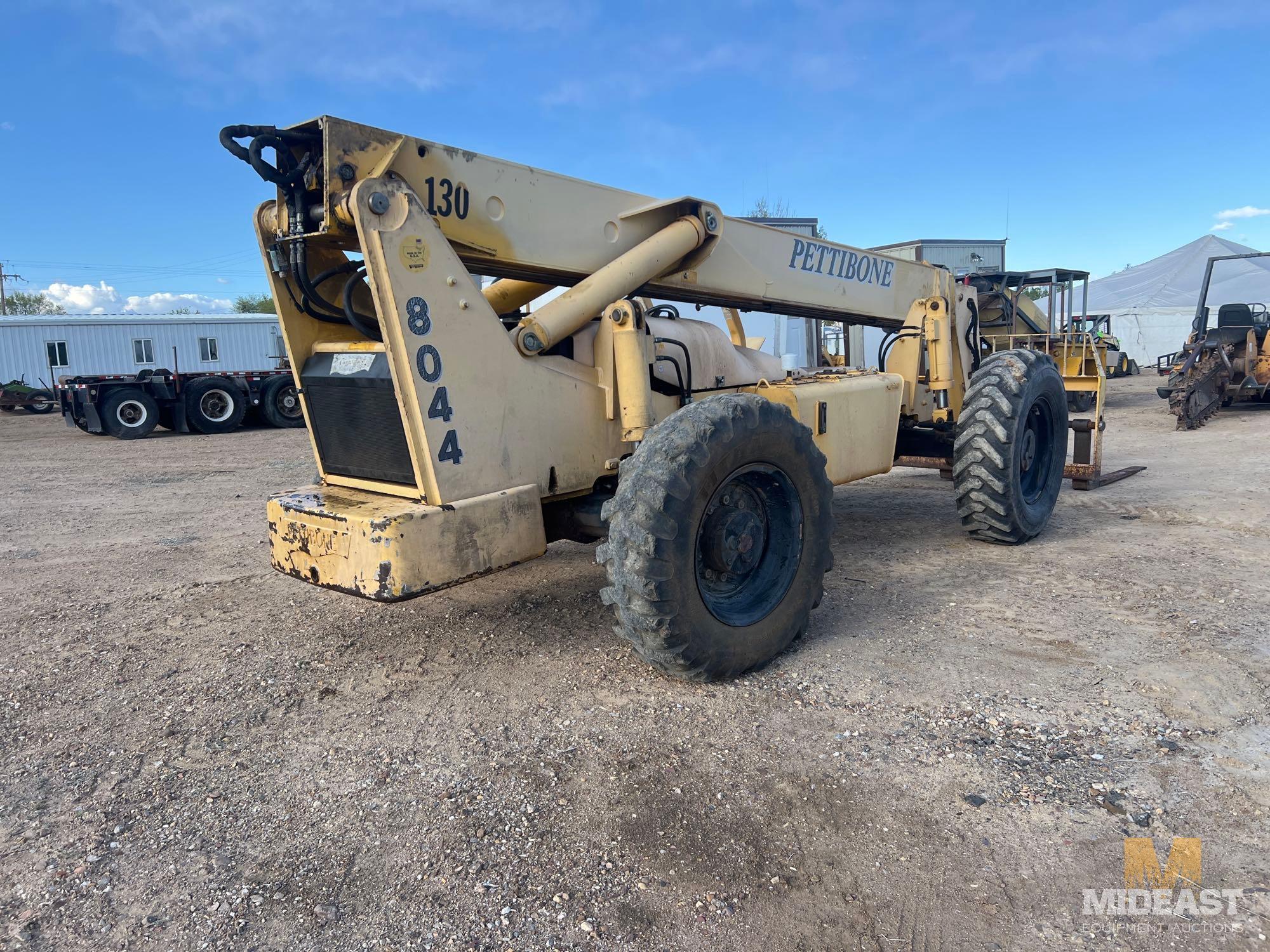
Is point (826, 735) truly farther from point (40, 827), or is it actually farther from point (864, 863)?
point (40, 827)

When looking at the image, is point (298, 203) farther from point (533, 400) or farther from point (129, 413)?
point (129, 413)

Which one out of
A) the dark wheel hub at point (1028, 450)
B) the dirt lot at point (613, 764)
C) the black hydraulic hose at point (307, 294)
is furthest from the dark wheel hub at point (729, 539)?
the dark wheel hub at point (1028, 450)

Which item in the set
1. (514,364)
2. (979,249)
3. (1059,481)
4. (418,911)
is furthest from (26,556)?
(979,249)

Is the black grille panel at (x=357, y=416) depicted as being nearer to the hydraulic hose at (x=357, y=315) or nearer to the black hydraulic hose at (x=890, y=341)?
the hydraulic hose at (x=357, y=315)

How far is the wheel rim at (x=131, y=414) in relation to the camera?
16.8 metres

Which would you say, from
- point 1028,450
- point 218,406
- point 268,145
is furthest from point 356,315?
point 218,406

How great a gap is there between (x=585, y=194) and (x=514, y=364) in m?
1.01

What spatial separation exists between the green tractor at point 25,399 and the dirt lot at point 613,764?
23099mm

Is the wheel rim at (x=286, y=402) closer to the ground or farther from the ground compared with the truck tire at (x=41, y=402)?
closer to the ground

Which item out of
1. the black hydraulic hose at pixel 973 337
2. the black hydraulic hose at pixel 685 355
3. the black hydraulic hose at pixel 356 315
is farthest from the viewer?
the black hydraulic hose at pixel 973 337

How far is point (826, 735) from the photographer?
3.15m

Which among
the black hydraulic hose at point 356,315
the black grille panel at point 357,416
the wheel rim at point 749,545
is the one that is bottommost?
the wheel rim at point 749,545

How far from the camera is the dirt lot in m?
2.25

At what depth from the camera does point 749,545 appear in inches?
148
